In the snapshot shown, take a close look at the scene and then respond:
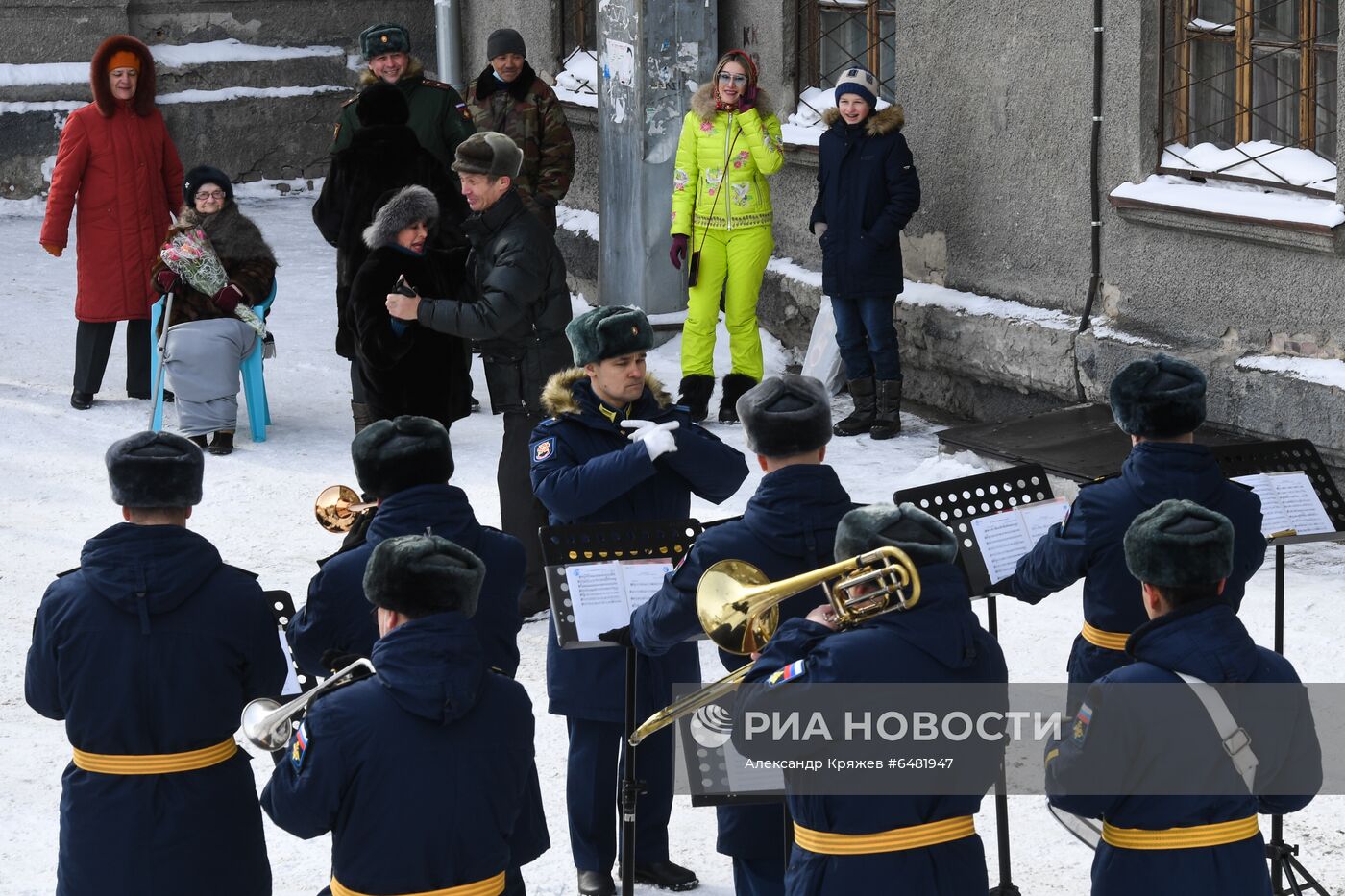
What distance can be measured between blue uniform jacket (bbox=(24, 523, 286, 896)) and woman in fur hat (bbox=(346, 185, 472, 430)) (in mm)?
2834

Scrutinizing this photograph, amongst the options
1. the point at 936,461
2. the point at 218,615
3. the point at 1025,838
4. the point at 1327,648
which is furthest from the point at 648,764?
the point at 936,461

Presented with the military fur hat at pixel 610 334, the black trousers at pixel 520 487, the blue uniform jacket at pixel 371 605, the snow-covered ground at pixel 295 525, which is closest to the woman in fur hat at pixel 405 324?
the black trousers at pixel 520 487

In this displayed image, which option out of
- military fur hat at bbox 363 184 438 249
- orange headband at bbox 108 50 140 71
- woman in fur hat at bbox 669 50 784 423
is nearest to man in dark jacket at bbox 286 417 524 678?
military fur hat at bbox 363 184 438 249

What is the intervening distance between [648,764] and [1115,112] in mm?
4372

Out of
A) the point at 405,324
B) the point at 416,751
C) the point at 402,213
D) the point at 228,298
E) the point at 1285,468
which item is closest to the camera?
the point at 416,751

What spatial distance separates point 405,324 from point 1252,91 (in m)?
3.55

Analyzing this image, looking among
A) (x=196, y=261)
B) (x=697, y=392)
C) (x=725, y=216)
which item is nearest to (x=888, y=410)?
(x=697, y=392)

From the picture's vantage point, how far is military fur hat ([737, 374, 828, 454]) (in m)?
3.76

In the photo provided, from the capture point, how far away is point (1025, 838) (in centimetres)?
487

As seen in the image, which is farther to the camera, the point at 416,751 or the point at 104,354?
the point at 104,354

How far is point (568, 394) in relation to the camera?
15.7 ft

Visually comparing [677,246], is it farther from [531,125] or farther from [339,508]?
[339,508]

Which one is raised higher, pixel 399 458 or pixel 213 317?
pixel 399 458

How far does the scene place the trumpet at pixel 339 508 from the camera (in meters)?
4.40
